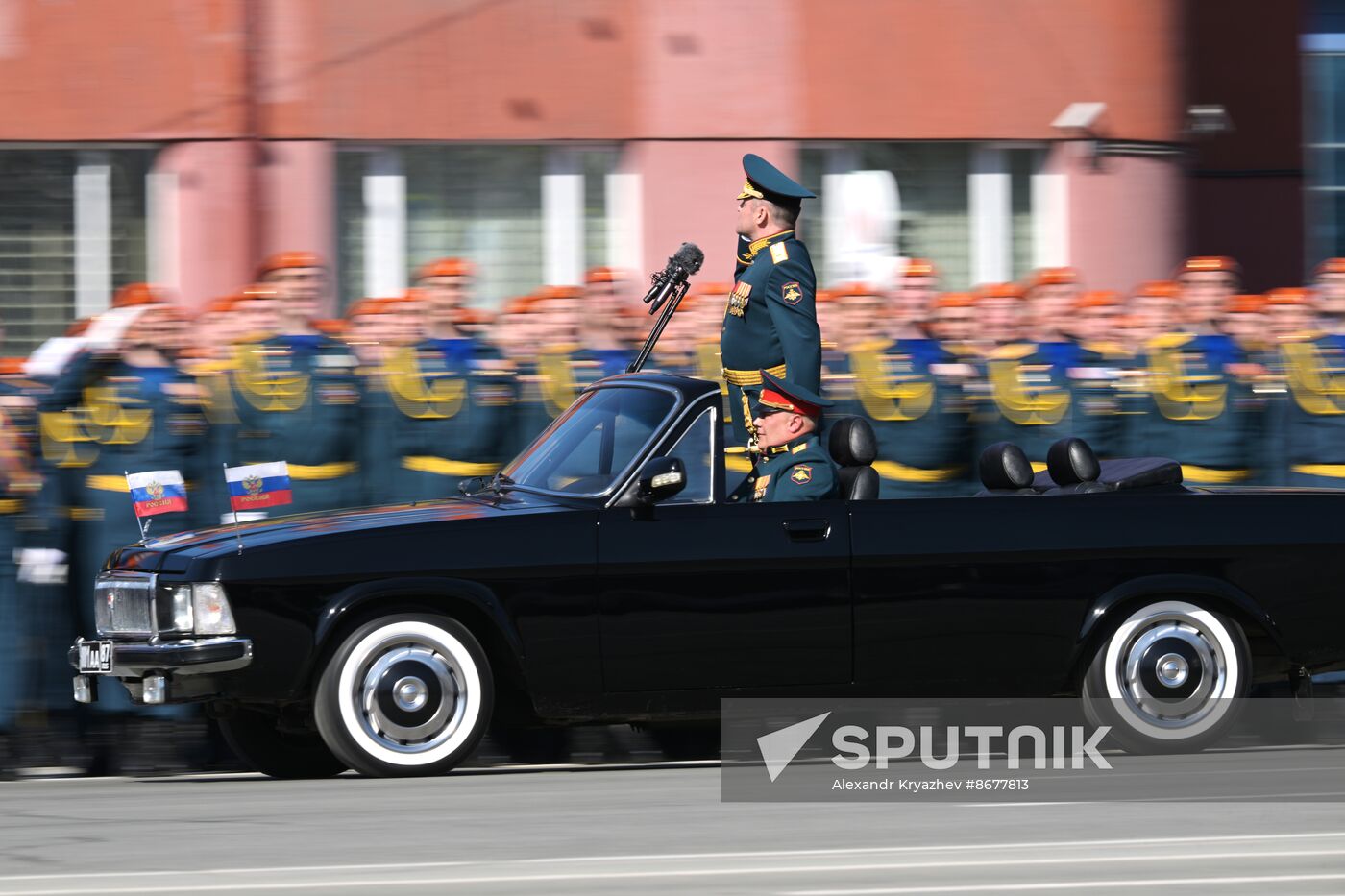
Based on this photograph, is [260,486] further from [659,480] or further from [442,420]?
[659,480]

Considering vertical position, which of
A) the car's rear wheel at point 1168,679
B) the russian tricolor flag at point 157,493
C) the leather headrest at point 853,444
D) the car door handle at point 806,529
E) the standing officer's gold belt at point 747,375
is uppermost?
the standing officer's gold belt at point 747,375

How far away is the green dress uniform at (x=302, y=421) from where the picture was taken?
9.43 meters

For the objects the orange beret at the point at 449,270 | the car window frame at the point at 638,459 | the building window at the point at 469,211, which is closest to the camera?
the car window frame at the point at 638,459

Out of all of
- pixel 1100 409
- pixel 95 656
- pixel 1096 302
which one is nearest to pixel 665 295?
pixel 95 656

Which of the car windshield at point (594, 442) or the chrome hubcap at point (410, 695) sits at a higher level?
the car windshield at point (594, 442)

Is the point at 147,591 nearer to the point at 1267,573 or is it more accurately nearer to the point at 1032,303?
the point at 1267,573

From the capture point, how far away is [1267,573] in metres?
8.27

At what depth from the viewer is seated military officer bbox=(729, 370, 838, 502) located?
26.4ft

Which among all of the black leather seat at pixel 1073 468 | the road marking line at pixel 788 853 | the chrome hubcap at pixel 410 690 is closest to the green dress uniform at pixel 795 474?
the black leather seat at pixel 1073 468

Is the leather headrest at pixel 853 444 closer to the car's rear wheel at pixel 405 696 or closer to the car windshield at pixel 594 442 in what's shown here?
the car windshield at pixel 594 442

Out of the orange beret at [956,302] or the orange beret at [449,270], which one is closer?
the orange beret at [449,270]

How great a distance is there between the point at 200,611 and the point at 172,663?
20 cm

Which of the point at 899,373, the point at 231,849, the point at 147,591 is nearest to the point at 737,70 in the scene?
the point at 899,373

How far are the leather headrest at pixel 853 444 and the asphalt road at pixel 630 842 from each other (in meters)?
1.34
